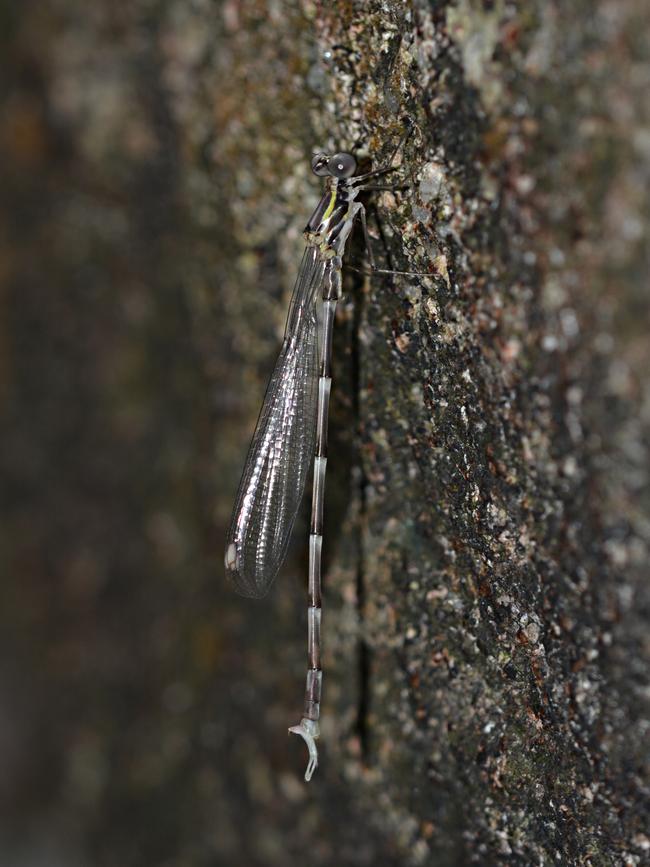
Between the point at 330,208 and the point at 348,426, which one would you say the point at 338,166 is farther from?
the point at 348,426

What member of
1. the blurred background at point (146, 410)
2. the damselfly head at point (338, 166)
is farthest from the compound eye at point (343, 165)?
the blurred background at point (146, 410)

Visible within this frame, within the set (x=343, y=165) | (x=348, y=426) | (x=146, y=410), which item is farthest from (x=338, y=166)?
(x=146, y=410)

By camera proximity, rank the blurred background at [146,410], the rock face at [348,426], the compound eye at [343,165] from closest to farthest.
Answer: the rock face at [348,426], the compound eye at [343,165], the blurred background at [146,410]

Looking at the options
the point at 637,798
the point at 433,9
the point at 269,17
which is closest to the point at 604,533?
the point at 637,798

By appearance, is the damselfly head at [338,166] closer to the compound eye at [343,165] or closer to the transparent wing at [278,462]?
the compound eye at [343,165]

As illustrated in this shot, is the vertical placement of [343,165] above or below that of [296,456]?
above

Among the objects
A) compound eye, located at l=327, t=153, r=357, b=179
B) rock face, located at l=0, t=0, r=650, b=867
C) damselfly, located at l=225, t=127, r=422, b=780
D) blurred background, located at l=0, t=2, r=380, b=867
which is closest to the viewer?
rock face, located at l=0, t=0, r=650, b=867

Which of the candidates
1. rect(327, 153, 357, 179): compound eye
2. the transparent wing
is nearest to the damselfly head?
rect(327, 153, 357, 179): compound eye

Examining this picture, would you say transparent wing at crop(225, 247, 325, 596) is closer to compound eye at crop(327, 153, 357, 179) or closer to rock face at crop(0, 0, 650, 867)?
rock face at crop(0, 0, 650, 867)

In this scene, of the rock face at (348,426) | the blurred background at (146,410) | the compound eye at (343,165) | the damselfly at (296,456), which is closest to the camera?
the rock face at (348,426)
